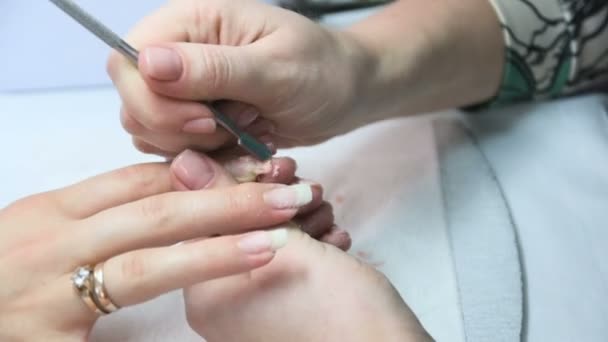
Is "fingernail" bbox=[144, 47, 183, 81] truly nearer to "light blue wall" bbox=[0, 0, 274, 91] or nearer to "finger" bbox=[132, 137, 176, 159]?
"finger" bbox=[132, 137, 176, 159]

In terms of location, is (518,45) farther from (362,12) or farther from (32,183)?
(32,183)

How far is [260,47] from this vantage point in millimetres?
558

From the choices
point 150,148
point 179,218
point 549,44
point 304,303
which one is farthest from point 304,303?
point 549,44

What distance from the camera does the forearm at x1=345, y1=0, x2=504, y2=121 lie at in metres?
0.72

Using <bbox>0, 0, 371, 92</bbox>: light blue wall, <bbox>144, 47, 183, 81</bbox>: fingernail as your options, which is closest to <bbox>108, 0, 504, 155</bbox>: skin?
<bbox>144, 47, 183, 81</bbox>: fingernail

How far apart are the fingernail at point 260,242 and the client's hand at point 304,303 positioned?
1.4 inches

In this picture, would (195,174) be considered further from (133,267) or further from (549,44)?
(549,44)

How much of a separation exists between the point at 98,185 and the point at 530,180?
1.47 ft

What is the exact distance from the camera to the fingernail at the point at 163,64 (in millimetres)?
488

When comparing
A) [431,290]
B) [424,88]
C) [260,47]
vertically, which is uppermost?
[260,47]

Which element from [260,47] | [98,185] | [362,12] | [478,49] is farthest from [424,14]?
[98,185]

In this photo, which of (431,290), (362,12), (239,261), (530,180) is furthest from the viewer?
(362,12)

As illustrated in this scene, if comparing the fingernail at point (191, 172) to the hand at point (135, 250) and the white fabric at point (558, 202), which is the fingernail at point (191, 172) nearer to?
the hand at point (135, 250)

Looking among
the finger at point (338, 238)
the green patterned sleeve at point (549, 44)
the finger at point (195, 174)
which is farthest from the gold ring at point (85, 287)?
the green patterned sleeve at point (549, 44)
